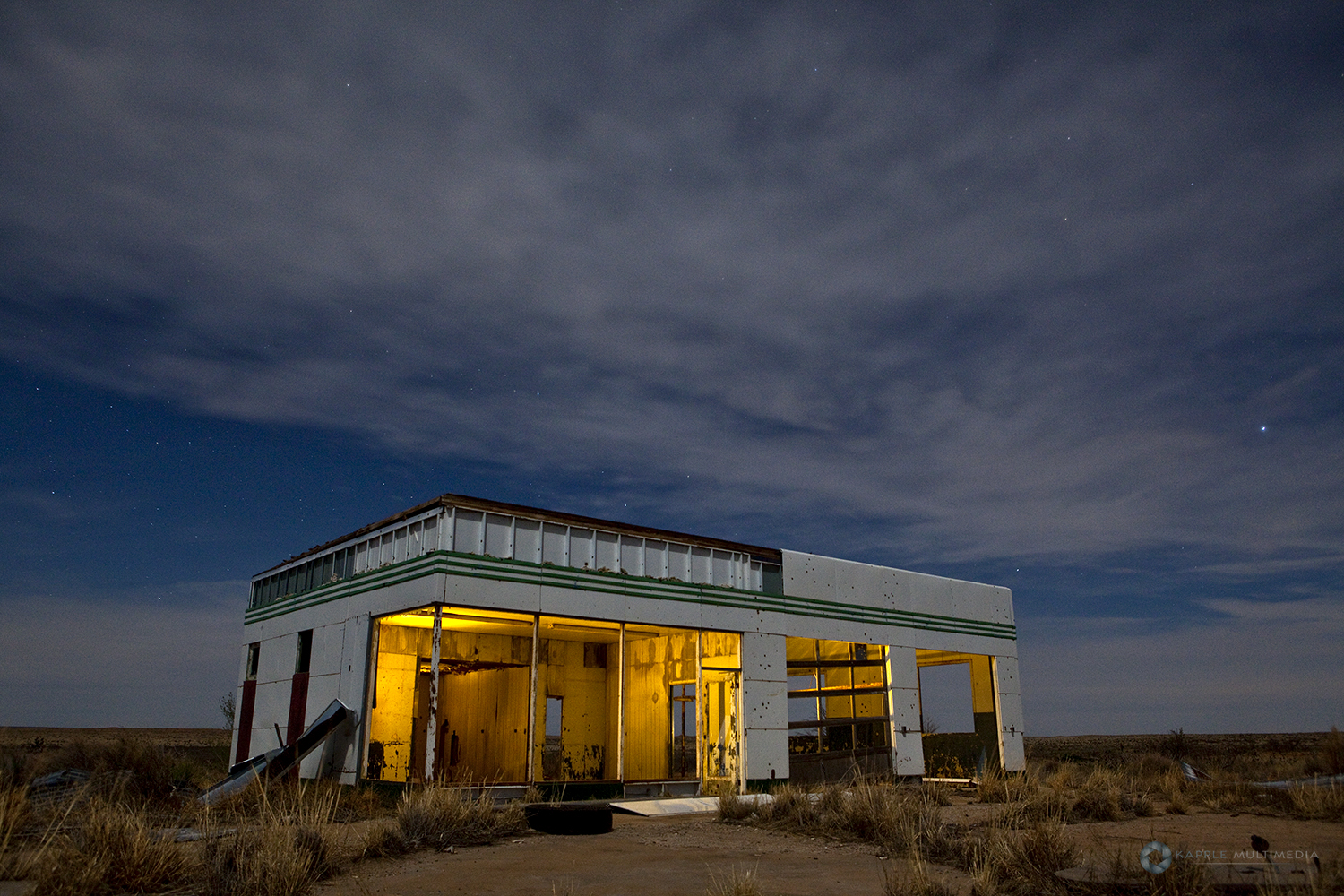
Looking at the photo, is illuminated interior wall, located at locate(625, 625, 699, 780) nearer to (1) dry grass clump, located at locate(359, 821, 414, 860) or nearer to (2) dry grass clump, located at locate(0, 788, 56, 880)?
(1) dry grass clump, located at locate(359, 821, 414, 860)

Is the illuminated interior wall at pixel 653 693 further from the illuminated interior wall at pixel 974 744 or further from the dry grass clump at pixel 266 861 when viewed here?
the dry grass clump at pixel 266 861

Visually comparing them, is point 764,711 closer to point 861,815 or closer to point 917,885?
point 861,815

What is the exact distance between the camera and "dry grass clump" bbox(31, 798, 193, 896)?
27.3ft

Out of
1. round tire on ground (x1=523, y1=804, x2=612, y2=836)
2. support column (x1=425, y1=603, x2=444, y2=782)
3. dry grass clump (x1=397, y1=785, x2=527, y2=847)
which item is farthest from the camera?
support column (x1=425, y1=603, x2=444, y2=782)

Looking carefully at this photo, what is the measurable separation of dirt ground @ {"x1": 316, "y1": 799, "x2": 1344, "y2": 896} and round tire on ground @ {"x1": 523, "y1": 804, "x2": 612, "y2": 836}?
0.27m

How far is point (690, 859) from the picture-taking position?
12.1 metres

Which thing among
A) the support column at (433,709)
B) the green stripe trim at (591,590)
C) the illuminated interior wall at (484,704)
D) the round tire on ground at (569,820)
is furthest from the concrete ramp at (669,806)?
the illuminated interior wall at (484,704)

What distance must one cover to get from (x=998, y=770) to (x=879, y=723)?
428 centimetres

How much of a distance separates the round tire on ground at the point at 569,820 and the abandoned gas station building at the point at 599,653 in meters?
3.79

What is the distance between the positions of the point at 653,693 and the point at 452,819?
14.2 meters

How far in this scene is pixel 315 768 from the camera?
1994 centimetres

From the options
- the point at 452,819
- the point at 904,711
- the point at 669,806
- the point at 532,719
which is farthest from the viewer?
the point at 904,711

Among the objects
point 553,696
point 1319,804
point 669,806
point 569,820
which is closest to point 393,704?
point 553,696

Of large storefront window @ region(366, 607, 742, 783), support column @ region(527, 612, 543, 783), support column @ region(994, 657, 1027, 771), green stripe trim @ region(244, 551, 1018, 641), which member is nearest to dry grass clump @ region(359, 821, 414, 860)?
support column @ region(527, 612, 543, 783)
